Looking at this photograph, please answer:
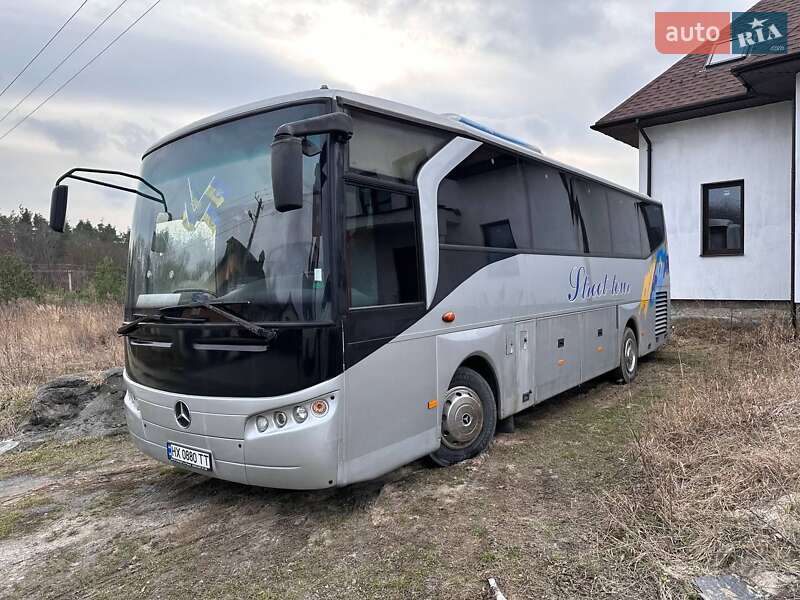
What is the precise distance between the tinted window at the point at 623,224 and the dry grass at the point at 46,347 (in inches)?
320

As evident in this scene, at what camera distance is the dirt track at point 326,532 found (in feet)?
10.1

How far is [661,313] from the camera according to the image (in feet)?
34.0

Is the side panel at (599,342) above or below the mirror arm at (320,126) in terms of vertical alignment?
below

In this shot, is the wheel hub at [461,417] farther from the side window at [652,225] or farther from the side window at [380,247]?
the side window at [652,225]

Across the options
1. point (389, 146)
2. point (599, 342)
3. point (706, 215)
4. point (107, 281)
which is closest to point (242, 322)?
point (389, 146)

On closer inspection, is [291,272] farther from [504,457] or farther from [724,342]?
A: [724,342]

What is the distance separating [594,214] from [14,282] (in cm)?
1781

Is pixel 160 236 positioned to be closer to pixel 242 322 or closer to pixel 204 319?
pixel 204 319

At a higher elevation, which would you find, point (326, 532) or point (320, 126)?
point (320, 126)

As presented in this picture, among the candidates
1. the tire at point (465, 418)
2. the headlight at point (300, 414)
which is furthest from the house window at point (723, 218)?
the headlight at point (300, 414)

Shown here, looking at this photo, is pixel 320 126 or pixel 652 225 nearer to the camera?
pixel 320 126

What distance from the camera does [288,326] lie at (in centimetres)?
345

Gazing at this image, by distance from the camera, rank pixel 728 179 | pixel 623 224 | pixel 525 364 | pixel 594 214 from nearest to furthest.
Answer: pixel 525 364, pixel 594 214, pixel 623 224, pixel 728 179

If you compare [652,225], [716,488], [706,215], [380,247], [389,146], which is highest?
[706,215]
